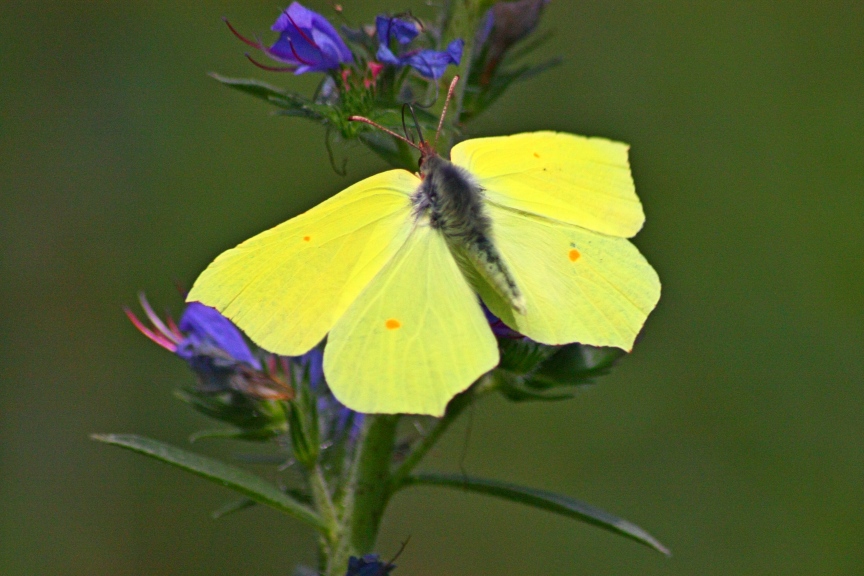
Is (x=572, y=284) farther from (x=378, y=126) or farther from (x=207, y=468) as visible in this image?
(x=207, y=468)

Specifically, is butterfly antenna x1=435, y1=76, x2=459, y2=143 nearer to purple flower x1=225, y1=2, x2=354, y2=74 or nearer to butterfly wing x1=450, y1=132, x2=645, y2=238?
butterfly wing x1=450, y1=132, x2=645, y2=238

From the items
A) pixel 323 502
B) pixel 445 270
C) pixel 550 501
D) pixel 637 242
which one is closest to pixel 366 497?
pixel 323 502

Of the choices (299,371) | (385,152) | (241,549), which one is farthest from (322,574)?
(241,549)

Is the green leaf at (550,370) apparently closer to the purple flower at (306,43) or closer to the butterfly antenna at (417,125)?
the butterfly antenna at (417,125)

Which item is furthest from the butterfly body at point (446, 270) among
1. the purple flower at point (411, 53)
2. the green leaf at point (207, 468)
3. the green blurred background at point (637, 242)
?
the green blurred background at point (637, 242)

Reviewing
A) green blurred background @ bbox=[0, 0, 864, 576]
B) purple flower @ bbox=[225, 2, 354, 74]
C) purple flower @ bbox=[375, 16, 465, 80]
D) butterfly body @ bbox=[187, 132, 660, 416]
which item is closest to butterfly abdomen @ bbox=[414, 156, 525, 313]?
butterfly body @ bbox=[187, 132, 660, 416]

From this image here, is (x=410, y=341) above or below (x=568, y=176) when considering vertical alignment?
below
